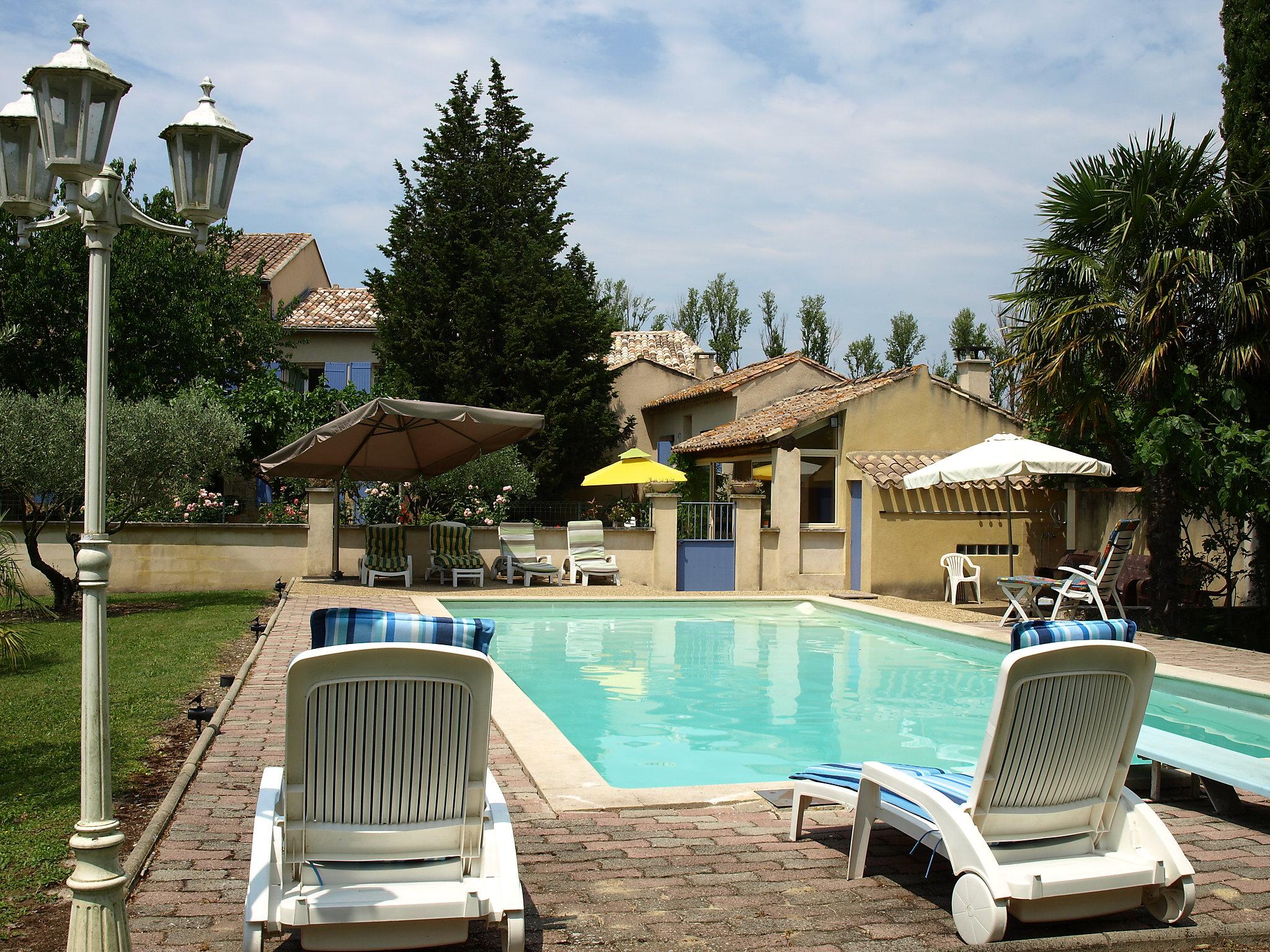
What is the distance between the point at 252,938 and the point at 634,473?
18472 mm

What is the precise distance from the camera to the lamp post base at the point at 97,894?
9.80 feet

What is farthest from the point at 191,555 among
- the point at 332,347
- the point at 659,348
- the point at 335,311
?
the point at 659,348

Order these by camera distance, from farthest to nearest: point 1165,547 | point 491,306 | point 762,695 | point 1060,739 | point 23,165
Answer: point 491,306
point 1165,547
point 762,695
point 23,165
point 1060,739

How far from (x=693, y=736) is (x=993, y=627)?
240 inches

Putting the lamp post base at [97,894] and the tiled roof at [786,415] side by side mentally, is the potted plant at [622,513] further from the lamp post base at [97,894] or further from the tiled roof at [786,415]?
the lamp post base at [97,894]

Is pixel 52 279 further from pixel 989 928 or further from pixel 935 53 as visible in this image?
pixel 989 928

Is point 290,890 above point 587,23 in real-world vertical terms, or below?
below

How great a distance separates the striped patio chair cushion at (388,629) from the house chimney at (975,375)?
19.7m

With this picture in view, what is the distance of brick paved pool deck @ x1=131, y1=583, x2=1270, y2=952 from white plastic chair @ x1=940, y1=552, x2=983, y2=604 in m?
12.1

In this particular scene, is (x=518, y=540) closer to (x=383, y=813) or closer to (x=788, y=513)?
(x=788, y=513)

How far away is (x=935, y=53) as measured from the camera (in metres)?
11.2

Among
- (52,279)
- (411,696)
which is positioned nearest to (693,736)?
(411,696)

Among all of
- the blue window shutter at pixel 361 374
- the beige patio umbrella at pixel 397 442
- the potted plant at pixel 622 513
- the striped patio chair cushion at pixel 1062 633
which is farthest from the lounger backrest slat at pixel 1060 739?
the blue window shutter at pixel 361 374

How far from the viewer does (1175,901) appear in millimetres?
3559
